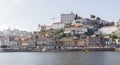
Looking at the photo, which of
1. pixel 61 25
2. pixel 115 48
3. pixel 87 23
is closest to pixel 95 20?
pixel 87 23

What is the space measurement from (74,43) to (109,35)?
45.8 ft

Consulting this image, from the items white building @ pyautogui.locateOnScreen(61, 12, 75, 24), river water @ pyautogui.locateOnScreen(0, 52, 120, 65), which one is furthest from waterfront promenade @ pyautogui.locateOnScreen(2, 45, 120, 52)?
river water @ pyautogui.locateOnScreen(0, 52, 120, 65)

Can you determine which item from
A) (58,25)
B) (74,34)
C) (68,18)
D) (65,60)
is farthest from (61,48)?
(65,60)

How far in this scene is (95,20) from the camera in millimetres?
133750

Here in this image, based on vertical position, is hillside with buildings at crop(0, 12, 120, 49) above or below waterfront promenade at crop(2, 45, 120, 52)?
above

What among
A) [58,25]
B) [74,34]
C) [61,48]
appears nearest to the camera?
[61,48]

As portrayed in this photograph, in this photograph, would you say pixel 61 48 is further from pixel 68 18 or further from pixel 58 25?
pixel 68 18

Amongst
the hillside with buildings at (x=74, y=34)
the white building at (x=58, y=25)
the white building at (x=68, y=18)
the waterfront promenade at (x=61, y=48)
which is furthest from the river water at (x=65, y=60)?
the white building at (x=68, y=18)

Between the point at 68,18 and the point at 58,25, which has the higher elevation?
the point at 68,18

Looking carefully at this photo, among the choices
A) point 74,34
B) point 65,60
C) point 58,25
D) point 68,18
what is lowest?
point 65,60

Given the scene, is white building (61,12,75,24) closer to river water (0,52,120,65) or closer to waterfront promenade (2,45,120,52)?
waterfront promenade (2,45,120,52)

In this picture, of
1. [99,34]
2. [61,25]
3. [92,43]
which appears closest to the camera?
[92,43]

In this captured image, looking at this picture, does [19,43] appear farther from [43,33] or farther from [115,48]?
[115,48]

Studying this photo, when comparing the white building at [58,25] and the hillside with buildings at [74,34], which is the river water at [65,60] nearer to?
the hillside with buildings at [74,34]
